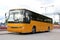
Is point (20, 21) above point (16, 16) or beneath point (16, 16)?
beneath

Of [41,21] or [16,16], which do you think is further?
[41,21]

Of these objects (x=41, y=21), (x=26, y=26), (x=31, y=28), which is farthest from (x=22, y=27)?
(x=41, y=21)

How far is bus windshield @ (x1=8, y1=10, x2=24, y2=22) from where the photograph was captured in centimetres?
1981

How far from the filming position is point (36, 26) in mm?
23203

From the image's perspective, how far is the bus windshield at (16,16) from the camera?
19.8 m

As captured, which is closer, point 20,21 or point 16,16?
point 20,21

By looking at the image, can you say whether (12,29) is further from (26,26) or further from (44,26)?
(44,26)

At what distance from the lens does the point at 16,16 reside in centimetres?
2005

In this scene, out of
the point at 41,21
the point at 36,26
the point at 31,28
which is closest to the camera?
the point at 31,28

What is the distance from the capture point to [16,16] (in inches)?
789

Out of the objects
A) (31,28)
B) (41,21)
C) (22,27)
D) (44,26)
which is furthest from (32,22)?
(44,26)

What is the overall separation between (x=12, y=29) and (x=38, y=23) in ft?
15.6

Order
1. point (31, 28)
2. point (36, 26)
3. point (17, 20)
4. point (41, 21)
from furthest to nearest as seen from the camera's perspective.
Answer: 1. point (41, 21)
2. point (36, 26)
3. point (31, 28)
4. point (17, 20)

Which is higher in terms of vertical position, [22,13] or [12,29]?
[22,13]
